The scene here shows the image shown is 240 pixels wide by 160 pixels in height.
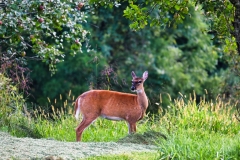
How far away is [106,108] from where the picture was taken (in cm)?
1223

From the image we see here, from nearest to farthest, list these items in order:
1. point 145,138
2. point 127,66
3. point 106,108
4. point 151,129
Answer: point 145,138, point 151,129, point 106,108, point 127,66

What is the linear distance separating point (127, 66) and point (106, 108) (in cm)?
1277

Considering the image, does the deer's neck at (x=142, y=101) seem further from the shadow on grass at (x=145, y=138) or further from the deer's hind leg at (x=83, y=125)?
the shadow on grass at (x=145, y=138)

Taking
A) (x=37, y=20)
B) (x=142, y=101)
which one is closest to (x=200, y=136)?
(x=142, y=101)

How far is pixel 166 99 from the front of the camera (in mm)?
23906

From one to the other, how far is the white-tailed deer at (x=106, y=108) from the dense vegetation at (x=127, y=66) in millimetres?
263

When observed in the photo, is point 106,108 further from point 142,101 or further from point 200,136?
point 200,136

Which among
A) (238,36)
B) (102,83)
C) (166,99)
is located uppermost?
(238,36)

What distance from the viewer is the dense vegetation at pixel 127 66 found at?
9.83m

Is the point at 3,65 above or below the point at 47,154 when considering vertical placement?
above

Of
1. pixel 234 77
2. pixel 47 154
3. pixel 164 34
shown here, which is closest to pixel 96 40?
pixel 164 34

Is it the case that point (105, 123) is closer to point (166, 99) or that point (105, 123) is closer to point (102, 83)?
point (102, 83)

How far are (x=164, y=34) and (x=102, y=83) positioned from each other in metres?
12.3

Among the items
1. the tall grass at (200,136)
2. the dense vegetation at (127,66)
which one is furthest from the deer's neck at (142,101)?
the tall grass at (200,136)
